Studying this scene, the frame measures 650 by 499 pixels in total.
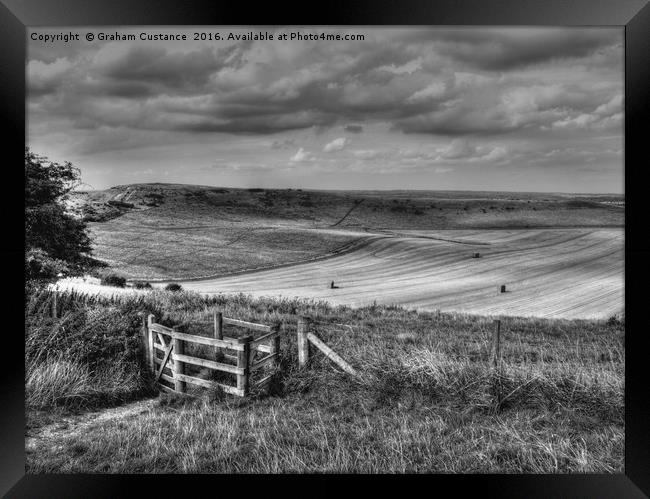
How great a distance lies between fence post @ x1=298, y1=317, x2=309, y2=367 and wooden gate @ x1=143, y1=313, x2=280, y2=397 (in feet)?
1.27

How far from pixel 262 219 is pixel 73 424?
16.8m

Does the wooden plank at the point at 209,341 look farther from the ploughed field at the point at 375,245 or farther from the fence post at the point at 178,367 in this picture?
the ploughed field at the point at 375,245

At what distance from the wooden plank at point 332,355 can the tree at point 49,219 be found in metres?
6.01

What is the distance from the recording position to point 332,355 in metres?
7.10

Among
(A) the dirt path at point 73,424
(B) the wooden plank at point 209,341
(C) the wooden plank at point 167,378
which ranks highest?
(B) the wooden plank at point 209,341

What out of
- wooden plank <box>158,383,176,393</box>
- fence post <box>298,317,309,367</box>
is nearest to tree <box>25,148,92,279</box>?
wooden plank <box>158,383,176,393</box>

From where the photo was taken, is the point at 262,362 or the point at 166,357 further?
the point at 166,357

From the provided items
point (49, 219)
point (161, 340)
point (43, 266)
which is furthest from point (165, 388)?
point (49, 219)

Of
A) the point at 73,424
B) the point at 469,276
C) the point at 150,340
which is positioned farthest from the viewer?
the point at 469,276

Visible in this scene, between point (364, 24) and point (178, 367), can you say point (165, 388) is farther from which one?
point (364, 24)

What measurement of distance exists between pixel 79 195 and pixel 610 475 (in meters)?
10.9

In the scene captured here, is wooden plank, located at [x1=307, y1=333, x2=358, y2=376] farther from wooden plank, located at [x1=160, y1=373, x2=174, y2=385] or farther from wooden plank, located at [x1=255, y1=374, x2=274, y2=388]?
wooden plank, located at [x1=160, y1=373, x2=174, y2=385]

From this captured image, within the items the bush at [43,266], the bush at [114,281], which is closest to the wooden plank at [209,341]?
the bush at [43,266]

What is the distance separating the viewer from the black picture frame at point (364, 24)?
4641 millimetres
